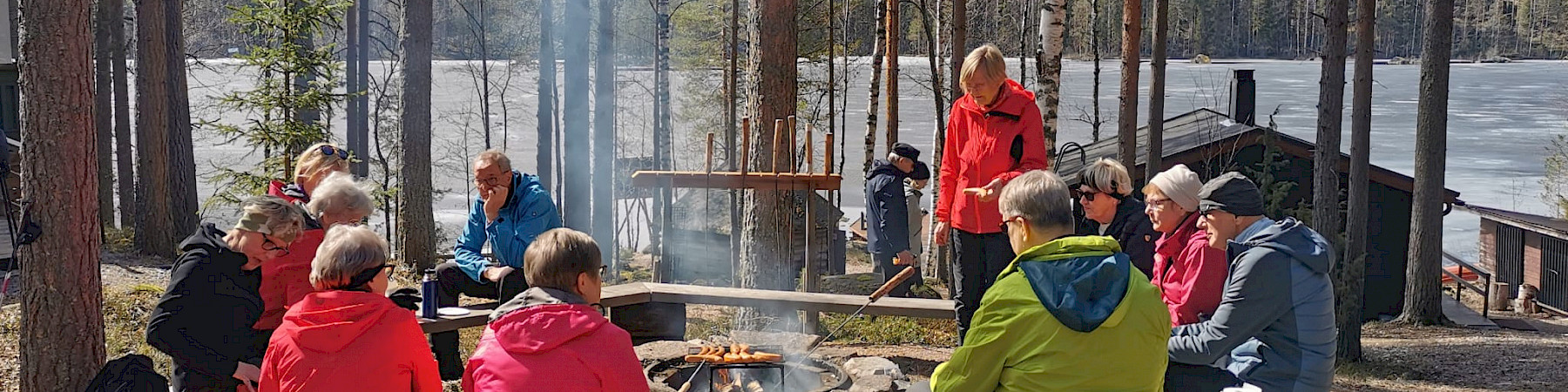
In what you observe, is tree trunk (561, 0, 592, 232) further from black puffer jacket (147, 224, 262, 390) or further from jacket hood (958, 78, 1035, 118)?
black puffer jacket (147, 224, 262, 390)

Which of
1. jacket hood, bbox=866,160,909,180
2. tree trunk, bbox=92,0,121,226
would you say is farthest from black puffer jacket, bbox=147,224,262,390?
tree trunk, bbox=92,0,121,226

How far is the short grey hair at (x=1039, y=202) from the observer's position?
122 inches

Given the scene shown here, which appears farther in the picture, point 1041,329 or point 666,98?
point 666,98

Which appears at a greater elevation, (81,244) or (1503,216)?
(81,244)

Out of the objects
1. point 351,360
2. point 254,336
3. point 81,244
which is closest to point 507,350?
point 351,360

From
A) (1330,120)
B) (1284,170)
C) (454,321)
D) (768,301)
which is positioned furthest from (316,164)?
(1284,170)

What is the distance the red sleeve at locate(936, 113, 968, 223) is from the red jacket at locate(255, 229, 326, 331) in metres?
2.79

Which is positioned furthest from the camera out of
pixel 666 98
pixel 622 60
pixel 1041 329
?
pixel 622 60

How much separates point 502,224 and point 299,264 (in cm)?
120

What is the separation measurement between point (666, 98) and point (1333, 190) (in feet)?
58.9

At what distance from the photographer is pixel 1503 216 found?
24.7 metres

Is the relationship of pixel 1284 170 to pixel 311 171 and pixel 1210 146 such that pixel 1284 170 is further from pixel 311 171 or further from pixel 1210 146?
pixel 311 171

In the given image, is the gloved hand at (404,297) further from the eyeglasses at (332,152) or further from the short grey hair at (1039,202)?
the short grey hair at (1039,202)

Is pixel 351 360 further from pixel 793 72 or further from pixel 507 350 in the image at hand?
pixel 793 72
